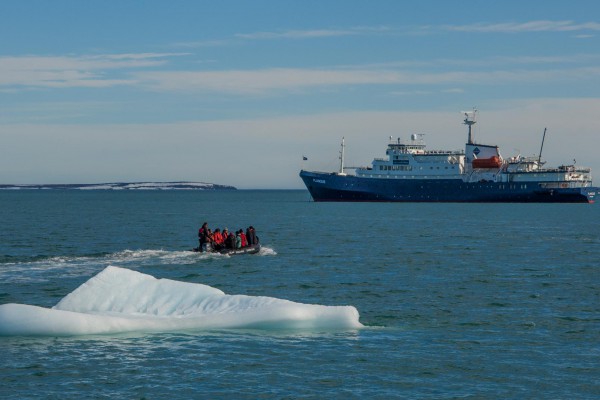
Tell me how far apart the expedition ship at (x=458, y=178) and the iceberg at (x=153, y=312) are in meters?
114

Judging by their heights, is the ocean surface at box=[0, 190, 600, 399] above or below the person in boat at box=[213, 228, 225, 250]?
below

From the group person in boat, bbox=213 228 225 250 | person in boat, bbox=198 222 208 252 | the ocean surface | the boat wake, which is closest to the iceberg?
the ocean surface

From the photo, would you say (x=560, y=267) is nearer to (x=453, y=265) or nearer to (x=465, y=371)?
(x=453, y=265)

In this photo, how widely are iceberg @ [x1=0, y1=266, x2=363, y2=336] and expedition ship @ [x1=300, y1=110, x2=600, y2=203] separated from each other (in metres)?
114

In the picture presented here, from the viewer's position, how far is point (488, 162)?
134 metres

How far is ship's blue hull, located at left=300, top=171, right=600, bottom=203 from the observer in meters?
134

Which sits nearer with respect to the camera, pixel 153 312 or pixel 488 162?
pixel 153 312

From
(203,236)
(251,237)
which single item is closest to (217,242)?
(203,236)

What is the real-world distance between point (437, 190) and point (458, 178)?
158 inches

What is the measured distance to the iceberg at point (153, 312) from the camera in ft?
61.9

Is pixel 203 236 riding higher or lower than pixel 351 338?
higher

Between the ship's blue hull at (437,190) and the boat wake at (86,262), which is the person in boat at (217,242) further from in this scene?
the ship's blue hull at (437,190)

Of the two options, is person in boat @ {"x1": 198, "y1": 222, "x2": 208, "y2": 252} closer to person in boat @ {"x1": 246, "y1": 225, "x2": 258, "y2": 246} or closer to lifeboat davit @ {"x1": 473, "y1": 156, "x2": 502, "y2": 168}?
person in boat @ {"x1": 246, "y1": 225, "x2": 258, "y2": 246}

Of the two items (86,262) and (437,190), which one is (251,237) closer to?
(86,262)
